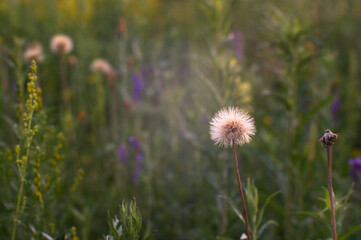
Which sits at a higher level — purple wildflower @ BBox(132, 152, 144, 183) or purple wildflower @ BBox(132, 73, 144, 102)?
purple wildflower @ BBox(132, 73, 144, 102)

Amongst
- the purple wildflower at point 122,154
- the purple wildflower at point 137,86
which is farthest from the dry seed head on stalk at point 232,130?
the purple wildflower at point 137,86

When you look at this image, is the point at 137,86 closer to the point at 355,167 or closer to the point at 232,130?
the point at 355,167

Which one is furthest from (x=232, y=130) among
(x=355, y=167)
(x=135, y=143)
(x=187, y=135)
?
(x=135, y=143)

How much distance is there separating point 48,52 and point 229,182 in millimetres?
2884

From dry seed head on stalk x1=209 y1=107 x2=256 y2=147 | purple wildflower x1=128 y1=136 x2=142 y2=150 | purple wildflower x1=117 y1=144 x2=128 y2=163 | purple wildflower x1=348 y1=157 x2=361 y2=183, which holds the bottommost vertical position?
dry seed head on stalk x1=209 y1=107 x2=256 y2=147

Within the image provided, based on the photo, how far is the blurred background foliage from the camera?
168 cm

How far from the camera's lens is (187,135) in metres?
1.87

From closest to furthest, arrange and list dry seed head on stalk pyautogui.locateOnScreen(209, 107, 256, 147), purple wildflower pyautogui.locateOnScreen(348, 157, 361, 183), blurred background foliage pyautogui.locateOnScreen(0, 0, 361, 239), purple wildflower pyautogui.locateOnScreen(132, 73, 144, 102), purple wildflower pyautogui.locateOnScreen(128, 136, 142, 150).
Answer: dry seed head on stalk pyautogui.locateOnScreen(209, 107, 256, 147)
blurred background foliage pyautogui.locateOnScreen(0, 0, 361, 239)
purple wildflower pyautogui.locateOnScreen(348, 157, 361, 183)
purple wildflower pyautogui.locateOnScreen(128, 136, 142, 150)
purple wildflower pyautogui.locateOnScreen(132, 73, 144, 102)

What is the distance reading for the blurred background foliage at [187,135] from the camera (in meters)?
1.68

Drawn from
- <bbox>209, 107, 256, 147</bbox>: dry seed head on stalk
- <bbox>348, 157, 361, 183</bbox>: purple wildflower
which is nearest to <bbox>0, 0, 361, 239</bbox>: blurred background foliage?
<bbox>348, 157, 361, 183</bbox>: purple wildflower

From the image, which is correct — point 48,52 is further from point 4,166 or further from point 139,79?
point 4,166

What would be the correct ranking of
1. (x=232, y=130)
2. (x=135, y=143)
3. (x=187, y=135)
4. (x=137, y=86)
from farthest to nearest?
(x=137, y=86)
(x=135, y=143)
(x=187, y=135)
(x=232, y=130)

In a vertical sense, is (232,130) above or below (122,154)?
below

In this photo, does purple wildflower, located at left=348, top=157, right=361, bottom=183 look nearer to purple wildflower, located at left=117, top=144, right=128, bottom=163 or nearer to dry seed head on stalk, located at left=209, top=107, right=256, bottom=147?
dry seed head on stalk, located at left=209, top=107, right=256, bottom=147
